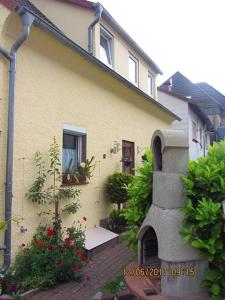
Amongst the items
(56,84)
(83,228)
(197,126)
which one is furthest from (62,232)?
(197,126)

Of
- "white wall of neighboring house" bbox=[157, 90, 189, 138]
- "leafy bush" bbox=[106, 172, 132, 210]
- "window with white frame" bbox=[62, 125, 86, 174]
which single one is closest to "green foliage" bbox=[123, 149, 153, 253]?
"window with white frame" bbox=[62, 125, 86, 174]

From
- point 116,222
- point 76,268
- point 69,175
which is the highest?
point 69,175

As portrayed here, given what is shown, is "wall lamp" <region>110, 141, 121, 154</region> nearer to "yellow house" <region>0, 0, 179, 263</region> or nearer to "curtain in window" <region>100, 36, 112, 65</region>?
"yellow house" <region>0, 0, 179, 263</region>

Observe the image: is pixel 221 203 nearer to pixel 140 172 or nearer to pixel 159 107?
pixel 140 172

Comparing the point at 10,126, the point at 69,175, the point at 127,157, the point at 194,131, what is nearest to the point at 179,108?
the point at 194,131

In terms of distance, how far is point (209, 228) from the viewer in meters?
3.45

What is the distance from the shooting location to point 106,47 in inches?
415

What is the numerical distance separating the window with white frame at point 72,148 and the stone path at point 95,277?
200 centimetres

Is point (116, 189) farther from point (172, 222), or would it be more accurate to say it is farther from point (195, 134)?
point (195, 134)

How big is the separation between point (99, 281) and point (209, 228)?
2.58 meters

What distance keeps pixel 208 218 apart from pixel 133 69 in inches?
403

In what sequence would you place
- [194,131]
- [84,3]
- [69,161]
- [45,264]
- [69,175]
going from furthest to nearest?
[194,131], [84,3], [69,161], [69,175], [45,264]

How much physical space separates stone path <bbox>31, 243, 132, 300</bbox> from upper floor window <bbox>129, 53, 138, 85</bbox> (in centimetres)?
719
